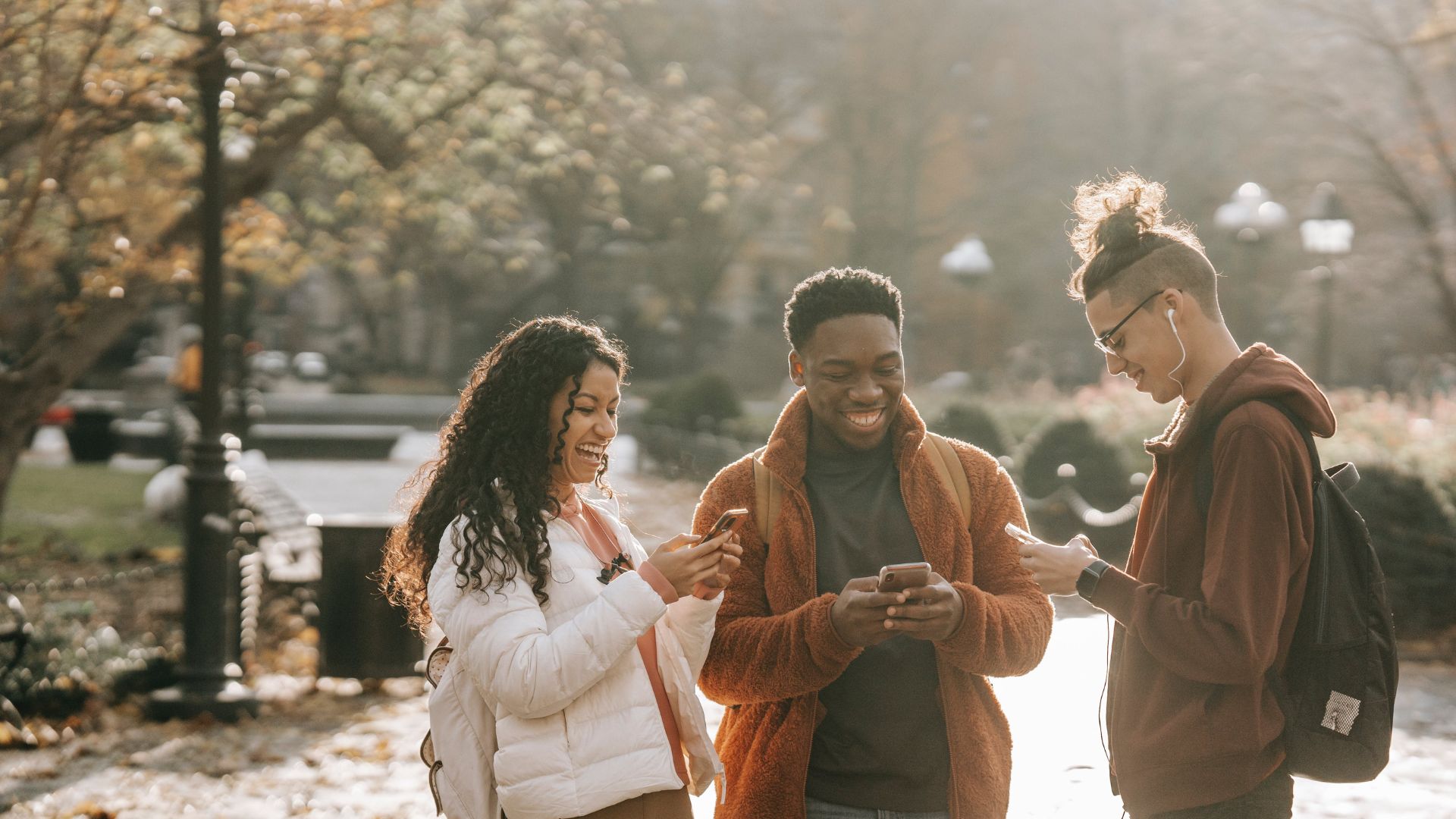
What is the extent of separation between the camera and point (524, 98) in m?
12.1

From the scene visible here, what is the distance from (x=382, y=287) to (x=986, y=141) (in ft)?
70.7

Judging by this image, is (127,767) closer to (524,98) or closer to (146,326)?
(524,98)

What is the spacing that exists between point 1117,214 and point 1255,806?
4.04 feet

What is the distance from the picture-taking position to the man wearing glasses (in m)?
2.58

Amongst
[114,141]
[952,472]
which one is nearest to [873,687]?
[952,472]

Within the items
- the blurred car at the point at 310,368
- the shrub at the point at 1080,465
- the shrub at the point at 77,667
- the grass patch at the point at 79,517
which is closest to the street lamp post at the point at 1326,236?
the shrub at the point at 1080,465

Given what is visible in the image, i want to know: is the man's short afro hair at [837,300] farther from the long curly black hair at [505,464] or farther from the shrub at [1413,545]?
the shrub at [1413,545]

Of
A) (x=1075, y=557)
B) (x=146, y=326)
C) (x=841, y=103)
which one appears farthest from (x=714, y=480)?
(x=146, y=326)

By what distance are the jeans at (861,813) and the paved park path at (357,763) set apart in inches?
88.1

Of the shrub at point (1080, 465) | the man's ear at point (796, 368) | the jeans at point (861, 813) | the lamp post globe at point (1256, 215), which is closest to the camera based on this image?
the jeans at point (861, 813)

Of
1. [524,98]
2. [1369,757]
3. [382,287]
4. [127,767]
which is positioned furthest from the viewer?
[382,287]

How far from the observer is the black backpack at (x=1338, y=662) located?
262cm

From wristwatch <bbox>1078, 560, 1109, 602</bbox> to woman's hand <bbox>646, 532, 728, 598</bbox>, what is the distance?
0.72 m

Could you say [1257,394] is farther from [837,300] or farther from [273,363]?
[273,363]
